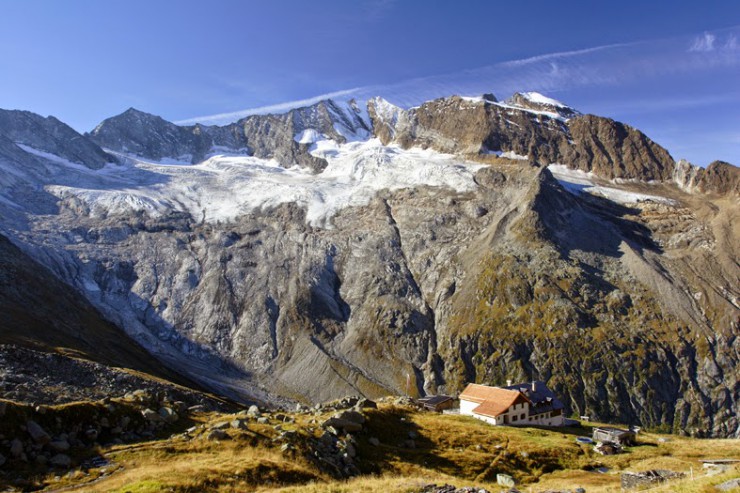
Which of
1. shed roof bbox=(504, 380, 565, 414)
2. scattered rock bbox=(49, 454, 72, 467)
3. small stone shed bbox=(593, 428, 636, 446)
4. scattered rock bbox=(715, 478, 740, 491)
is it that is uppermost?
scattered rock bbox=(715, 478, 740, 491)

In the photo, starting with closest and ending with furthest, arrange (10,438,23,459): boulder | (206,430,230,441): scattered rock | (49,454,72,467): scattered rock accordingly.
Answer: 1. (10,438,23,459): boulder
2. (49,454,72,467): scattered rock
3. (206,430,230,441): scattered rock

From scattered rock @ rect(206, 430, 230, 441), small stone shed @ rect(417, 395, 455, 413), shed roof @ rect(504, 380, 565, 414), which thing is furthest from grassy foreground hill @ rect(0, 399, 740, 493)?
small stone shed @ rect(417, 395, 455, 413)

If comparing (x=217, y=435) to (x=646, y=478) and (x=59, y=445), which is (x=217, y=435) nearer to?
(x=59, y=445)

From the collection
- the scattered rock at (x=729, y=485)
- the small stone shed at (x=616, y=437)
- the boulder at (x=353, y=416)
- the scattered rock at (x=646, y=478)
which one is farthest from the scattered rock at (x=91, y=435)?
the small stone shed at (x=616, y=437)

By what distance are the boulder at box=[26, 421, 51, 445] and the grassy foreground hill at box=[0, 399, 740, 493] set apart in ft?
1.88

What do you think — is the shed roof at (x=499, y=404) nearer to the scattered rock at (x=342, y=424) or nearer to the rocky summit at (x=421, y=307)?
→ the scattered rock at (x=342, y=424)

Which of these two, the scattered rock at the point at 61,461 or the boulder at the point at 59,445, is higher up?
the boulder at the point at 59,445

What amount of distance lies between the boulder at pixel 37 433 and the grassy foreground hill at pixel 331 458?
0.57m

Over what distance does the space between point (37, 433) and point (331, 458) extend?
1794 cm

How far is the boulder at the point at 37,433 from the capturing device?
98.7 ft

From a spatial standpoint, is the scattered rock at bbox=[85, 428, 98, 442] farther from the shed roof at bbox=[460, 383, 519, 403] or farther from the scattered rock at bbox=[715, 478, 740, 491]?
the shed roof at bbox=[460, 383, 519, 403]

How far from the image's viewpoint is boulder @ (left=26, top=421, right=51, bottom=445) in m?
30.1

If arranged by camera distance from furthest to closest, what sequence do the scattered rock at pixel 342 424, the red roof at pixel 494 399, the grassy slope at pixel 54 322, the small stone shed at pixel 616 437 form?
the grassy slope at pixel 54 322 < the red roof at pixel 494 399 < the small stone shed at pixel 616 437 < the scattered rock at pixel 342 424

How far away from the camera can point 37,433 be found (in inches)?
1188
